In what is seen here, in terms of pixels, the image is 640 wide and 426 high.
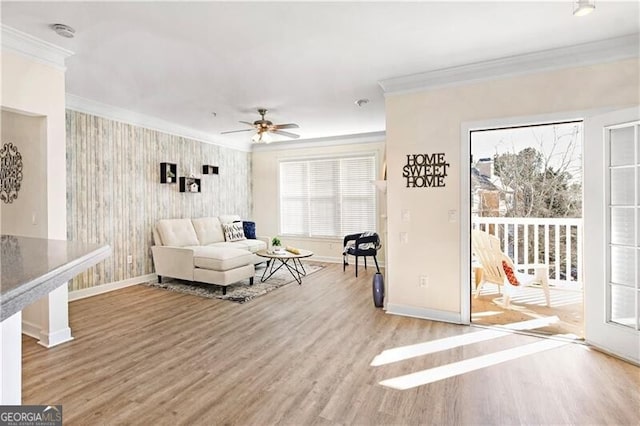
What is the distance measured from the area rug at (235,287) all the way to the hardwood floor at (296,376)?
0.71 meters

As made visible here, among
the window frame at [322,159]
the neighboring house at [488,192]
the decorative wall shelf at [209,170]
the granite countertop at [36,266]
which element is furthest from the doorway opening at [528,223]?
the decorative wall shelf at [209,170]

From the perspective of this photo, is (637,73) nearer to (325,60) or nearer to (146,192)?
(325,60)

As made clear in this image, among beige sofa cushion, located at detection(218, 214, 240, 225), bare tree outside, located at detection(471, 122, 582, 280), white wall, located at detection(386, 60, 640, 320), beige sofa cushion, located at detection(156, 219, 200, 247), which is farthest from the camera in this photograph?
beige sofa cushion, located at detection(218, 214, 240, 225)

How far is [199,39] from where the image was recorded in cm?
278

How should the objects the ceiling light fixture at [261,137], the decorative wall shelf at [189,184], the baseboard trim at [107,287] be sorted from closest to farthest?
the baseboard trim at [107,287] → the ceiling light fixture at [261,137] → the decorative wall shelf at [189,184]

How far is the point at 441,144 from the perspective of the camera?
3545 mm

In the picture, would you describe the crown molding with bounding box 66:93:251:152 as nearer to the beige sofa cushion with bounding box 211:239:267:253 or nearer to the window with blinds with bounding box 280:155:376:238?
the window with blinds with bounding box 280:155:376:238

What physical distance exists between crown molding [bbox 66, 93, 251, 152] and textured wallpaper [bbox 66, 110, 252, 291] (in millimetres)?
75

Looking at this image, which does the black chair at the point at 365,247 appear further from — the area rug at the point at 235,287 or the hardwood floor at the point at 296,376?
the hardwood floor at the point at 296,376

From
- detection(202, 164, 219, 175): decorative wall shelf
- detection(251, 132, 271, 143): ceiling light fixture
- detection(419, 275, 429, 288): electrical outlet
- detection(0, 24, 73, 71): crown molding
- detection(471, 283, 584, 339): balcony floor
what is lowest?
detection(471, 283, 584, 339): balcony floor

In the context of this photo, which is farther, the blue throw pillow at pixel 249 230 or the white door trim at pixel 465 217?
the blue throw pillow at pixel 249 230

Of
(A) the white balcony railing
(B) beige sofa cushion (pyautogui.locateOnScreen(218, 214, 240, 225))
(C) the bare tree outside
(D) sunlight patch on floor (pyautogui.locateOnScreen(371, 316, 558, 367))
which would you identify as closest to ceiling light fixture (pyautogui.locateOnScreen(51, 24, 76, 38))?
(D) sunlight patch on floor (pyautogui.locateOnScreen(371, 316, 558, 367))

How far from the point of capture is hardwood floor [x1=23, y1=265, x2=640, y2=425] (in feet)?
6.57

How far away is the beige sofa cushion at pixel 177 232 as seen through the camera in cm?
530
